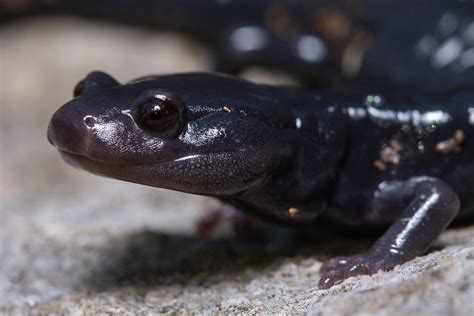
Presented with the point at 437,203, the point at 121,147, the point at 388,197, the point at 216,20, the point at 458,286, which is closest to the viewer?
the point at 458,286

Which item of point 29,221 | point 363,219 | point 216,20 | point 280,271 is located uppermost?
point 216,20

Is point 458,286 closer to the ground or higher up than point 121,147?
closer to the ground

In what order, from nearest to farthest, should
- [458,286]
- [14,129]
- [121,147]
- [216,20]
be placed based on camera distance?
1. [458,286]
2. [121,147]
3. [14,129]
4. [216,20]

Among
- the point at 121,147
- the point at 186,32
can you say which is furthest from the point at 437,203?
the point at 186,32

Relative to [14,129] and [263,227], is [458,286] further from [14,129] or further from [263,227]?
[14,129]

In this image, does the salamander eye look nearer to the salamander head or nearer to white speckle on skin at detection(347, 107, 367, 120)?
the salamander head

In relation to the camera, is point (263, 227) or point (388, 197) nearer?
point (388, 197)

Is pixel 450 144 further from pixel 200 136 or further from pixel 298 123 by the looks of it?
pixel 200 136
